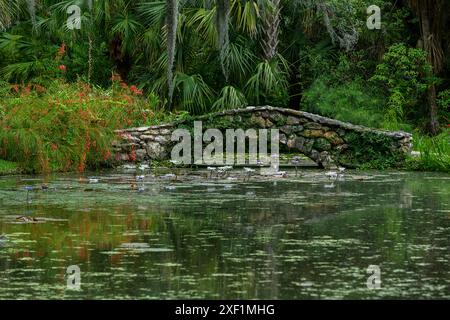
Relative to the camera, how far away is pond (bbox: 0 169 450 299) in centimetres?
763

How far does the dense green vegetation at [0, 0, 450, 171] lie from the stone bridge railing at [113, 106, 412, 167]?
6.65 feet

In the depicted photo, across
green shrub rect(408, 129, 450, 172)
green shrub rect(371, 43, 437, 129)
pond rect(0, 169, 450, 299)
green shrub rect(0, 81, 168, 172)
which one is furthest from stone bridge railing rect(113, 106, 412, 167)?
green shrub rect(371, 43, 437, 129)

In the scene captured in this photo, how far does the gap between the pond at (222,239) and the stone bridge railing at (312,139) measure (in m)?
3.92

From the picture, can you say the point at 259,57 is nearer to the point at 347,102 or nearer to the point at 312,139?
the point at 347,102

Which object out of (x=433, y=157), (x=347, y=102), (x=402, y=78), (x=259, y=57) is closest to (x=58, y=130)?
(x=433, y=157)

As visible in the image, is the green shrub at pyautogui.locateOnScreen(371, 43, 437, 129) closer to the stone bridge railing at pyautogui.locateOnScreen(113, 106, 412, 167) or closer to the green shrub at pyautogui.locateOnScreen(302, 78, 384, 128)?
the green shrub at pyautogui.locateOnScreen(302, 78, 384, 128)

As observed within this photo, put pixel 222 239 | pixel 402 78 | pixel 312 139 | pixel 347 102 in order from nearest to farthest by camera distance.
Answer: pixel 222 239 → pixel 312 139 → pixel 347 102 → pixel 402 78

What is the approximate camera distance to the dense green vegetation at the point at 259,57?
24.7m

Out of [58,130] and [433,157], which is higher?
[58,130]

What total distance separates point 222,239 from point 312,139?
10.3 meters

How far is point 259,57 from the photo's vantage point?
86.1ft
